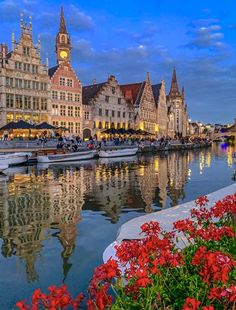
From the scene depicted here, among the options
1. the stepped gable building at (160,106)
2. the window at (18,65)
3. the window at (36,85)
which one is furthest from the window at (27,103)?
the stepped gable building at (160,106)

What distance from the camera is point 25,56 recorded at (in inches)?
2132

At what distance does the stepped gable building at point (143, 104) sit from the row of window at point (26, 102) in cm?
2897

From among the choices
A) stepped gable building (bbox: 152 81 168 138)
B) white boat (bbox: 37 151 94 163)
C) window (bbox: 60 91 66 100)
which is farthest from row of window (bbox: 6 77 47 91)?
stepped gable building (bbox: 152 81 168 138)

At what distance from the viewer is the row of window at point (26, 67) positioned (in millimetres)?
53294

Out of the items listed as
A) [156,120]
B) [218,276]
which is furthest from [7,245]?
[156,120]

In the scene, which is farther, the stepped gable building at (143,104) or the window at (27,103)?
the stepped gable building at (143,104)

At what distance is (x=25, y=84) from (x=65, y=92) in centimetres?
881

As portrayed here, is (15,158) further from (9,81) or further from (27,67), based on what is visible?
(27,67)

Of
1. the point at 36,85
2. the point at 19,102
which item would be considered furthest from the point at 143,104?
the point at 19,102

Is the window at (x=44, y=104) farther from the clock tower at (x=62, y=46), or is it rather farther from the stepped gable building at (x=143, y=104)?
the stepped gable building at (x=143, y=104)

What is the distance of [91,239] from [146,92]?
251ft

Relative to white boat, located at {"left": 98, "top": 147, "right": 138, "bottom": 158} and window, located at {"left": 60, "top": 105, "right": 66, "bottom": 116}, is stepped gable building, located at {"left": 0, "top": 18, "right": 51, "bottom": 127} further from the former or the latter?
white boat, located at {"left": 98, "top": 147, "right": 138, "bottom": 158}

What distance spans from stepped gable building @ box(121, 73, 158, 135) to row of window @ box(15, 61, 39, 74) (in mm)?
30566

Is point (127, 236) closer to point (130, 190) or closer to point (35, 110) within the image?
point (130, 190)
